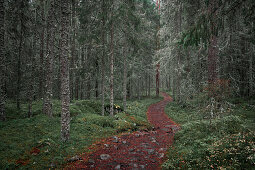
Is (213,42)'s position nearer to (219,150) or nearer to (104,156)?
(219,150)

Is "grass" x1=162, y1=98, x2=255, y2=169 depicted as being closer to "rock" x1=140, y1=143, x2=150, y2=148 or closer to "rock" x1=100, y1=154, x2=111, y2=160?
"rock" x1=140, y1=143, x2=150, y2=148

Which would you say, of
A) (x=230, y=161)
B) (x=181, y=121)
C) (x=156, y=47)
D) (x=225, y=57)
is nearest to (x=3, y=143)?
(x=230, y=161)

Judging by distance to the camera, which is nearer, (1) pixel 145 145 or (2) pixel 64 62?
(2) pixel 64 62

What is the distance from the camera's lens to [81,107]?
13.3 m

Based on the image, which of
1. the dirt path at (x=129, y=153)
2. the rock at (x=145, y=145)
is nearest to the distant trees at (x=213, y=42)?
the dirt path at (x=129, y=153)

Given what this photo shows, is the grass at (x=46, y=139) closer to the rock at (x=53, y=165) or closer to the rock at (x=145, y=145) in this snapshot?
the rock at (x=53, y=165)

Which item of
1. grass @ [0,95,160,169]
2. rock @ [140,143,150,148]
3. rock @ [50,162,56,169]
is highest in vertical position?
grass @ [0,95,160,169]

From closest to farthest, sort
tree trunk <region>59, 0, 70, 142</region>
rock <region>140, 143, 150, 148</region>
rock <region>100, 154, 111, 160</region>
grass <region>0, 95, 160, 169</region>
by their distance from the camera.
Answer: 1. grass <region>0, 95, 160, 169</region>
2. rock <region>100, 154, 111, 160</region>
3. tree trunk <region>59, 0, 70, 142</region>
4. rock <region>140, 143, 150, 148</region>

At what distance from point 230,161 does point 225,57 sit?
11.5m

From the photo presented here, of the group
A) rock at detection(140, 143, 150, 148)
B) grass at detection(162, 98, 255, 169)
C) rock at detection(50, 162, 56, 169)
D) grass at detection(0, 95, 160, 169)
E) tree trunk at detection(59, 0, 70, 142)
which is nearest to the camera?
grass at detection(162, 98, 255, 169)

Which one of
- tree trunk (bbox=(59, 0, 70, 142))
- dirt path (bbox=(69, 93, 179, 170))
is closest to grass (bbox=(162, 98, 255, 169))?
dirt path (bbox=(69, 93, 179, 170))

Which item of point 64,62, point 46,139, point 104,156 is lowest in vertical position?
point 104,156

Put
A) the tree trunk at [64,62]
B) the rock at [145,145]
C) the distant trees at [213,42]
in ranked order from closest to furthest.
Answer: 1. the distant trees at [213,42]
2. the tree trunk at [64,62]
3. the rock at [145,145]

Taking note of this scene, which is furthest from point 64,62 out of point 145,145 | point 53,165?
point 145,145
